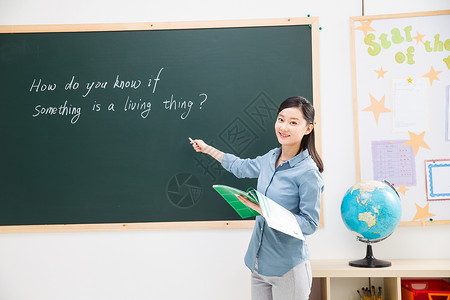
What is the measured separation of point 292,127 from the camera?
1727mm

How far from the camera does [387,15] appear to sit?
2.36 m

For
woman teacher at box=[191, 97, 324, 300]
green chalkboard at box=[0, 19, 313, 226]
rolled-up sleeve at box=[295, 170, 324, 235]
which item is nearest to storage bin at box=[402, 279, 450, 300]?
woman teacher at box=[191, 97, 324, 300]

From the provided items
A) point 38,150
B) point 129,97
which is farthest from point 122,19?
point 38,150

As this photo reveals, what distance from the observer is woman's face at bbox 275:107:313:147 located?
5.66 ft

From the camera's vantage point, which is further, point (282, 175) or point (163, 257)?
point (163, 257)

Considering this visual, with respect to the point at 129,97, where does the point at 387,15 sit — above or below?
above

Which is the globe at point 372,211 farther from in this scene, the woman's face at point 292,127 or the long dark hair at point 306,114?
the woman's face at point 292,127

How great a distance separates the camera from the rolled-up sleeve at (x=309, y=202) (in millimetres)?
1596

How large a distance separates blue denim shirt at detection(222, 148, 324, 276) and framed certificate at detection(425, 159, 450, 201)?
3.41ft

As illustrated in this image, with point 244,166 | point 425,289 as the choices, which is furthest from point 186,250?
point 425,289

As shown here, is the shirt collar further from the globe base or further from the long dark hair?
the globe base

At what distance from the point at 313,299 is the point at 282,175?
1029mm

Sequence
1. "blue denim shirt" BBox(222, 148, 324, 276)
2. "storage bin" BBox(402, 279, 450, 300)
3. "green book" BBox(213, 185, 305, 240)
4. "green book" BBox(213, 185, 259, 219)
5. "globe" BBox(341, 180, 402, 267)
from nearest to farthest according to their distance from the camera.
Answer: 1. "green book" BBox(213, 185, 305, 240)
2. "green book" BBox(213, 185, 259, 219)
3. "blue denim shirt" BBox(222, 148, 324, 276)
4. "globe" BBox(341, 180, 402, 267)
5. "storage bin" BBox(402, 279, 450, 300)

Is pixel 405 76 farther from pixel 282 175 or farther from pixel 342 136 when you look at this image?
pixel 282 175
